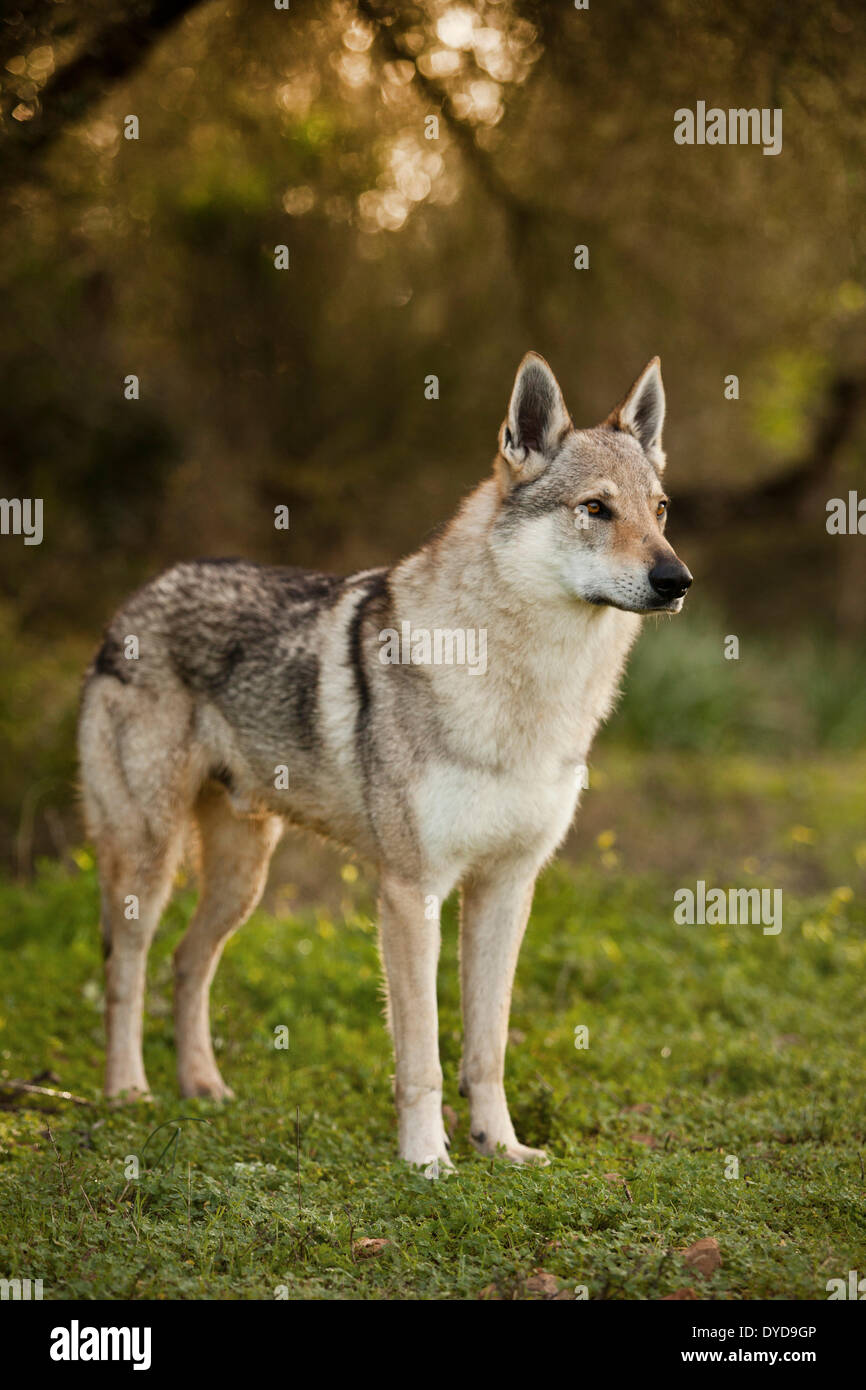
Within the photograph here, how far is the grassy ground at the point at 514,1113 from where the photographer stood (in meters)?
3.76

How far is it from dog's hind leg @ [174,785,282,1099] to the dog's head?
6.97 ft

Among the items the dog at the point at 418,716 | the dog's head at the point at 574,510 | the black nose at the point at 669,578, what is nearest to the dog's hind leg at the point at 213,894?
the dog at the point at 418,716

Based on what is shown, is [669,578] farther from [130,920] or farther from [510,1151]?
[130,920]

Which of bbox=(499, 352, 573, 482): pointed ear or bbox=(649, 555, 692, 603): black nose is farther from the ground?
bbox=(499, 352, 573, 482): pointed ear

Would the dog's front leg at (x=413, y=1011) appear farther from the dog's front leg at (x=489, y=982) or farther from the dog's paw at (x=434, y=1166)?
the dog's front leg at (x=489, y=982)

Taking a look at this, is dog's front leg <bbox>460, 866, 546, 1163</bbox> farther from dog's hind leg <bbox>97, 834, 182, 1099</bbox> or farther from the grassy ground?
dog's hind leg <bbox>97, 834, 182, 1099</bbox>

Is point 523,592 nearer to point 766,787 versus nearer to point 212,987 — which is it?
point 212,987

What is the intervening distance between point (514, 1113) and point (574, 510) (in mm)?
2696

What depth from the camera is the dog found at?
480 centimetres

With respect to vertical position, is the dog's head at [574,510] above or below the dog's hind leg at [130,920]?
above

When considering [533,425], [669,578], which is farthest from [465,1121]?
[533,425]

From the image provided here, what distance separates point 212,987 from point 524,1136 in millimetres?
2290

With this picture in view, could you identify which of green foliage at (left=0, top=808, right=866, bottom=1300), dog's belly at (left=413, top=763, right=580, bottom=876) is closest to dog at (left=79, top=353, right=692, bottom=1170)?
dog's belly at (left=413, top=763, right=580, bottom=876)

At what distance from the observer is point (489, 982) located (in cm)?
521
